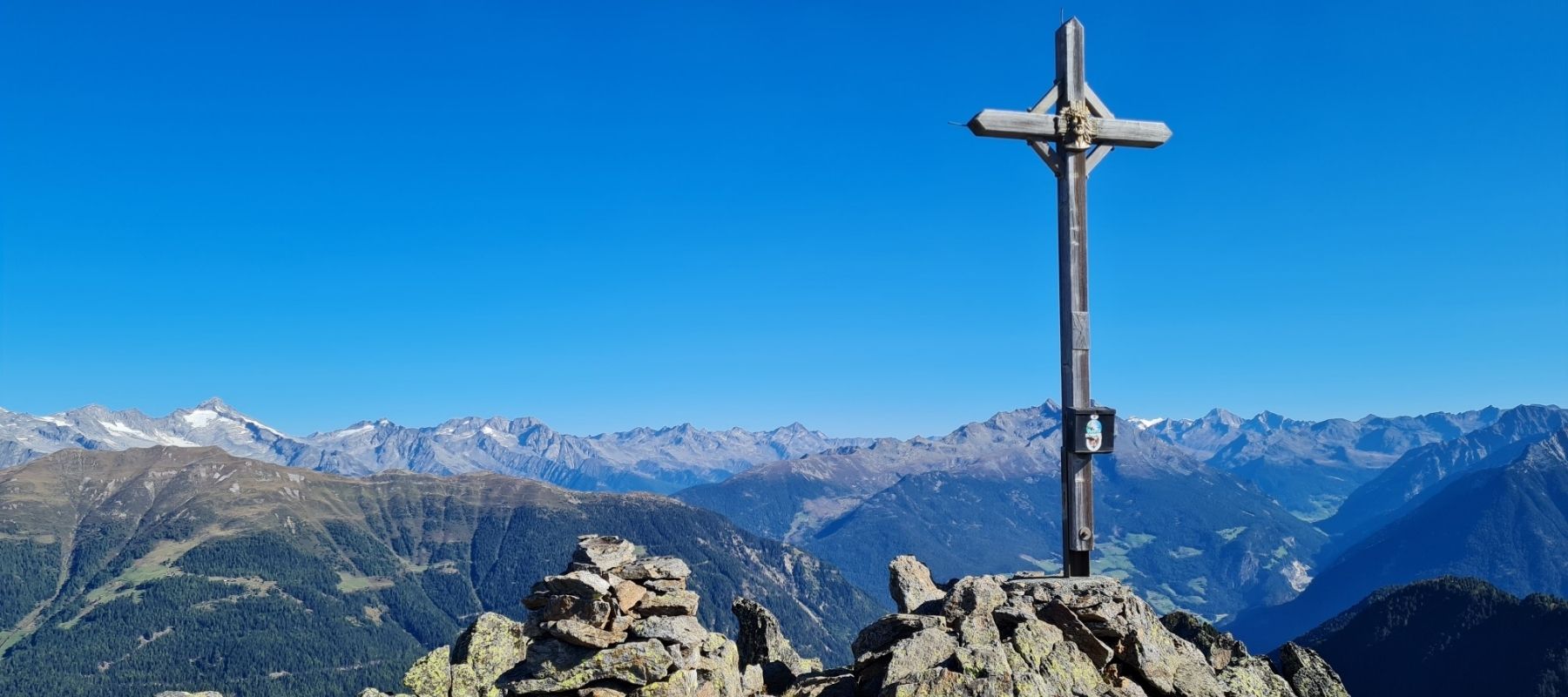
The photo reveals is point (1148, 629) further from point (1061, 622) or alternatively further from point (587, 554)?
point (587, 554)

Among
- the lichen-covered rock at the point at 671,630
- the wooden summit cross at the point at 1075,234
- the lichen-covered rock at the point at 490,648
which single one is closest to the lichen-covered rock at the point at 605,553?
the lichen-covered rock at the point at 671,630

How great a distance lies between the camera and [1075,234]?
731 inches

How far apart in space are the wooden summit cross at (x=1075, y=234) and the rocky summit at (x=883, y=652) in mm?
1577

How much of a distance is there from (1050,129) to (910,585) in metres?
9.03

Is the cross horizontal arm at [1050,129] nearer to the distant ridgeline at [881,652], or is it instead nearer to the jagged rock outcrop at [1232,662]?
the distant ridgeline at [881,652]

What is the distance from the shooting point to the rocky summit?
46.9 feet

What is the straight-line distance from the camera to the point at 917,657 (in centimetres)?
1444

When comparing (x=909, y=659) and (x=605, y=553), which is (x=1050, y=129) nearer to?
(x=909, y=659)

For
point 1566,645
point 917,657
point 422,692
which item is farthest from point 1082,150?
point 1566,645

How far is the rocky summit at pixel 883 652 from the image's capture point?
1429 centimetres

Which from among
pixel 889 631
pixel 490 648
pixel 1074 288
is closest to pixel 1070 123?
pixel 1074 288

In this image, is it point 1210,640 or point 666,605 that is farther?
point 1210,640

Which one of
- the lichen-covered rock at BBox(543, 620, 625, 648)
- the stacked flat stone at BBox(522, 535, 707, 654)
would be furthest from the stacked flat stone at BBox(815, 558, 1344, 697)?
the lichen-covered rock at BBox(543, 620, 625, 648)

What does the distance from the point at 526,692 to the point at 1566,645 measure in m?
248
